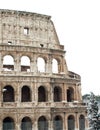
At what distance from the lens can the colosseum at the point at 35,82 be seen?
32.5 meters

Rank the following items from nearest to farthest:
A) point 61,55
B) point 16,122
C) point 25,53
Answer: point 16,122 → point 25,53 → point 61,55

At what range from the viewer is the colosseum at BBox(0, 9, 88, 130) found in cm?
3247

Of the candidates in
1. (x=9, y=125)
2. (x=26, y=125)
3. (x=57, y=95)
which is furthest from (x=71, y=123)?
(x=9, y=125)

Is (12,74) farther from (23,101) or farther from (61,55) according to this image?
(61,55)

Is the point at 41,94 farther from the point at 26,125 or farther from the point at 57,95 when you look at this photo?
the point at 26,125

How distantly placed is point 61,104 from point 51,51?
527cm

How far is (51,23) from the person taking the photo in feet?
121

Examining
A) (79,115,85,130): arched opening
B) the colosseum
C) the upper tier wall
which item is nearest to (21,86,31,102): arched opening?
the colosseum

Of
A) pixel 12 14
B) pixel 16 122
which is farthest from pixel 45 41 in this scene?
pixel 16 122

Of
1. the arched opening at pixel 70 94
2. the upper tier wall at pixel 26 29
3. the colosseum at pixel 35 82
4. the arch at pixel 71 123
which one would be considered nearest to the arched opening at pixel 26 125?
the colosseum at pixel 35 82

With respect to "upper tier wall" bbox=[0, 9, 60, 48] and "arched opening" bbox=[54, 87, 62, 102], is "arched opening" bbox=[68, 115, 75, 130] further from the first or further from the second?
"upper tier wall" bbox=[0, 9, 60, 48]

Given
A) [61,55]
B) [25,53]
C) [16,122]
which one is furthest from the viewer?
[61,55]

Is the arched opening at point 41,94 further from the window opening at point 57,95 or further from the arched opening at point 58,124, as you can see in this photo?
the arched opening at point 58,124

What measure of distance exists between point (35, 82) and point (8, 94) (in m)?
2.76
